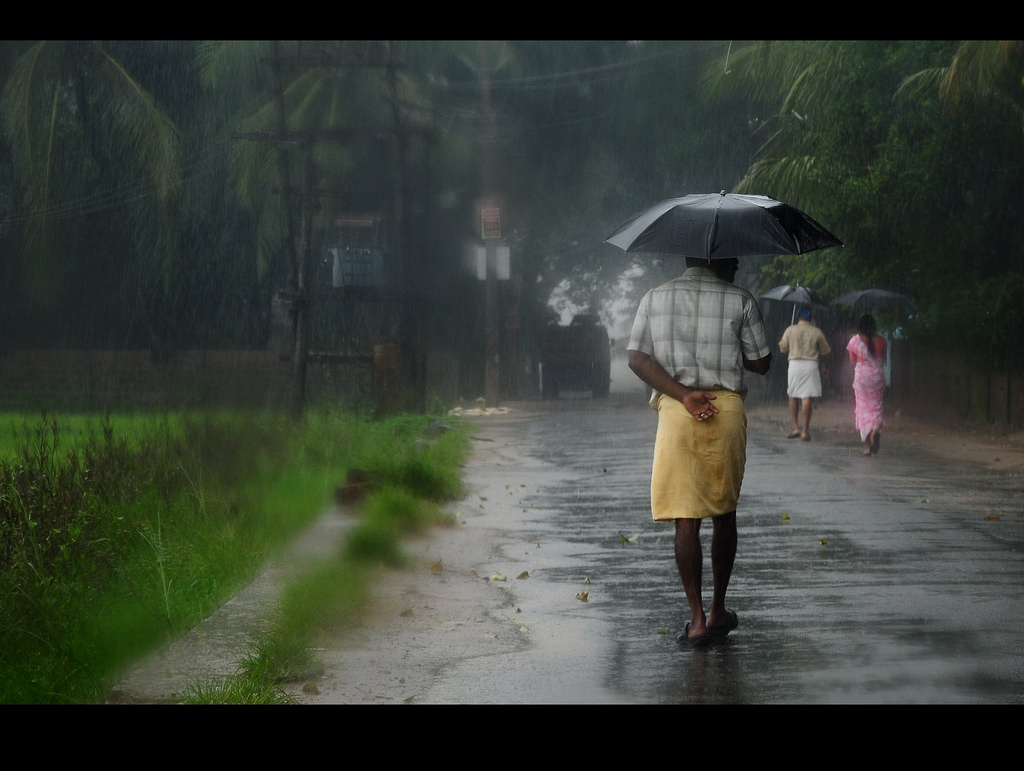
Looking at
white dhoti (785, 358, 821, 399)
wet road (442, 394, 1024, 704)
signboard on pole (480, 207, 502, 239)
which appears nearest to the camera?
wet road (442, 394, 1024, 704)

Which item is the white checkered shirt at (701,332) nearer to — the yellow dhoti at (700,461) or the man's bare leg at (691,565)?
the yellow dhoti at (700,461)

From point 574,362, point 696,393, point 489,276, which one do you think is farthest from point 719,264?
point 574,362

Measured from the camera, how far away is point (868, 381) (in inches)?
617

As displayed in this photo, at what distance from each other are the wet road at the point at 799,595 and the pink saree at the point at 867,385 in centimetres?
204

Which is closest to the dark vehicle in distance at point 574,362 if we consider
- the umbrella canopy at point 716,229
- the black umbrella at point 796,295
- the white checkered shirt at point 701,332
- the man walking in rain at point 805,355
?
the black umbrella at point 796,295

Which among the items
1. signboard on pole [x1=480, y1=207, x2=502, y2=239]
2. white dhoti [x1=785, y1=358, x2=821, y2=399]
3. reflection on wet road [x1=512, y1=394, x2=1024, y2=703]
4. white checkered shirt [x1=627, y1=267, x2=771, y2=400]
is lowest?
reflection on wet road [x1=512, y1=394, x2=1024, y2=703]

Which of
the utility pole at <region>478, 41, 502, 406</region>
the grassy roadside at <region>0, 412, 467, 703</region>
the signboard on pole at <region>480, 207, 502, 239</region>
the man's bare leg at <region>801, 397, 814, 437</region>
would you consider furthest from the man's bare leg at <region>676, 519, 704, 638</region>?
the signboard on pole at <region>480, 207, 502, 239</region>

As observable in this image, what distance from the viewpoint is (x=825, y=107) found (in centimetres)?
2041

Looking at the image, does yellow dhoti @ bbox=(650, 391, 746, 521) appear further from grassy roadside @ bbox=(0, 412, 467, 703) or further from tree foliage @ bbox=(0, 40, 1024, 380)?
tree foliage @ bbox=(0, 40, 1024, 380)

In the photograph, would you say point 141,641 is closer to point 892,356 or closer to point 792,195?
point 792,195

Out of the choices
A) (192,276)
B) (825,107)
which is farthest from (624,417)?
(192,276)

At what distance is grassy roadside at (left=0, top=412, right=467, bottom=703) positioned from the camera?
18.0ft

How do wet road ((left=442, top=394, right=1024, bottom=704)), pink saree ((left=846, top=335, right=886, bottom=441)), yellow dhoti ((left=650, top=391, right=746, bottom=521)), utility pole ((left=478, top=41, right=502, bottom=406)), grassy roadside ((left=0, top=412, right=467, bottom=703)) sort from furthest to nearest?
1. utility pole ((left=478, top=41, right=502, bottom=406))
2. pink saree ((left=846, top=335, right=886, bottom=441))
3. yellow dhoti ((left=650, top=391, right=746, bottom=521))
4. grassy roadside ((left=0, top=412, right=467, bottom=703))
5. wet road ((left=442, top=394, right=1024, bottom=704))

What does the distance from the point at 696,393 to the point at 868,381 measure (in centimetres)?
1032
